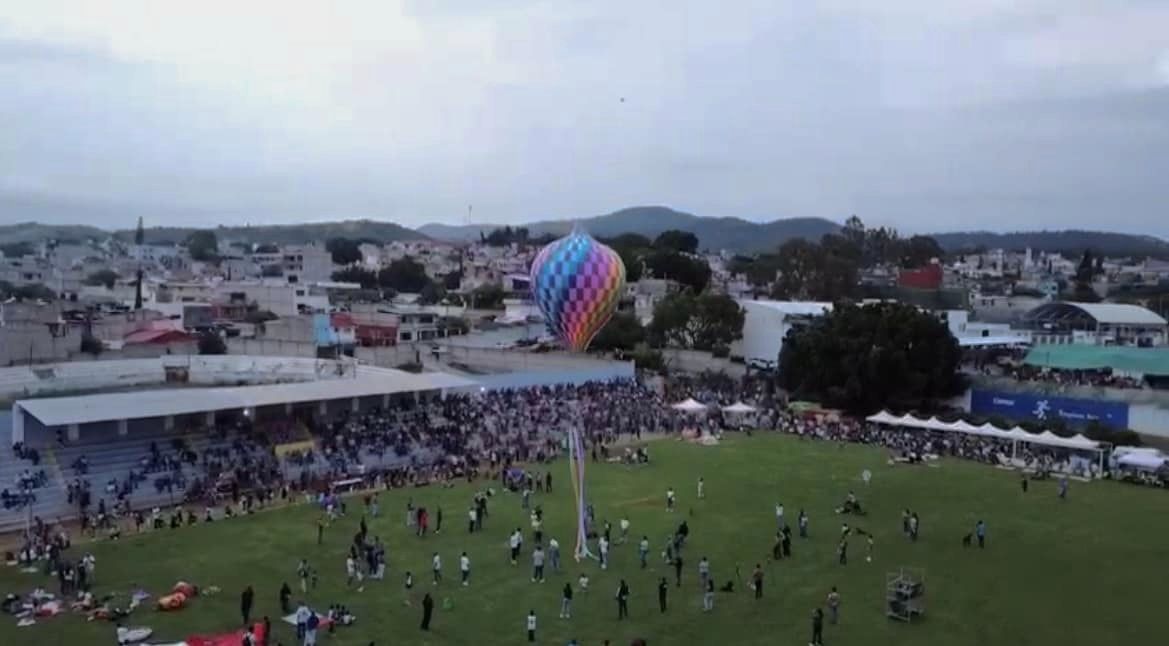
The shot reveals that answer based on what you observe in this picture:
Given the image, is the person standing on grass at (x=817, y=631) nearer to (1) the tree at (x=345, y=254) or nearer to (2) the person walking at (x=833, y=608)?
(2) the person walking at (x=833, y=608)

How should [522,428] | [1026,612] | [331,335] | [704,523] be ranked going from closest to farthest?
1. [1026,612]
2. [704,523]
3. [522,428]
4. [331,335]

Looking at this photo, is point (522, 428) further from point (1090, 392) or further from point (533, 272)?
point (1090, 392)

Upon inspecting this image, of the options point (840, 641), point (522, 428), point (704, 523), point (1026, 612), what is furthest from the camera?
point (522, 428)

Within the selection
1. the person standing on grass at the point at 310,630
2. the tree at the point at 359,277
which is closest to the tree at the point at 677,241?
the tree at the point at 359,277

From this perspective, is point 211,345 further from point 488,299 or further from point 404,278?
point 404,278

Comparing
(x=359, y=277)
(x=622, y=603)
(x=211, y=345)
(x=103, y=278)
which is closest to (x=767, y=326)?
(x=211, y=345)

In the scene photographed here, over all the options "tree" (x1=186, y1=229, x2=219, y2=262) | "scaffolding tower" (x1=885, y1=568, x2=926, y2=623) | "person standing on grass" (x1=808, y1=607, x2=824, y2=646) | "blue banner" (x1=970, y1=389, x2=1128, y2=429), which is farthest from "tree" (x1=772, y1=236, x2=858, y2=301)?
"tree" (x1=186, y1=229, x2=219, y2=262)

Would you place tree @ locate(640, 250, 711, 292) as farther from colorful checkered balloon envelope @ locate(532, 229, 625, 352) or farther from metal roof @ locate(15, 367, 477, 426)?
colorful checkered balloon envelope @ locate(532, 229, 625, 352)

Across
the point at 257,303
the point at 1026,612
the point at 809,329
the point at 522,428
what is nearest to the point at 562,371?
the point at 522,428

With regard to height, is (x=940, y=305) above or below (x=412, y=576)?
above
